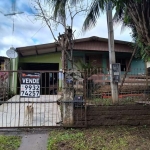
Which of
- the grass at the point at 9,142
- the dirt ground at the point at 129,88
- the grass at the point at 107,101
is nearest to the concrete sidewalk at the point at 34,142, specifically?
the grass at the point at 9,142

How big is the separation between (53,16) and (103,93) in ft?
16.6

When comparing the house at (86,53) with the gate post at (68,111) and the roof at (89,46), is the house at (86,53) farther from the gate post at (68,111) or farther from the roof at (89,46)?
the gate post at (68,111)

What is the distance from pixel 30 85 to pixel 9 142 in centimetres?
182

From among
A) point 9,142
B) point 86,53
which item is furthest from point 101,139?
point 86,53

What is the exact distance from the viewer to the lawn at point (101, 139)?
186 inches

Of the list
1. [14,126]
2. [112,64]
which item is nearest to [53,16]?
[112,64]

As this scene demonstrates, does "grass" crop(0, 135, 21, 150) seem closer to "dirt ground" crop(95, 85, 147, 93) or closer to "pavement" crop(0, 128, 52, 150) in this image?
"pavement" crop(0, 128, 52, 150)

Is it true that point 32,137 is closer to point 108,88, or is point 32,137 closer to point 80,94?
point 80,94

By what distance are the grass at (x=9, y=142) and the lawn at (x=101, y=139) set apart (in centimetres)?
82

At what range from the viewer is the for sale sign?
6054 millimetres

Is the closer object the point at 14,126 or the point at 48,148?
the point at 48,148

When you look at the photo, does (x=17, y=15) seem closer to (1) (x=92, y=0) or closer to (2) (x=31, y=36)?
(2) (x=31, y=36)

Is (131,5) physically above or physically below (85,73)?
above

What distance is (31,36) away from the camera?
1161cm
